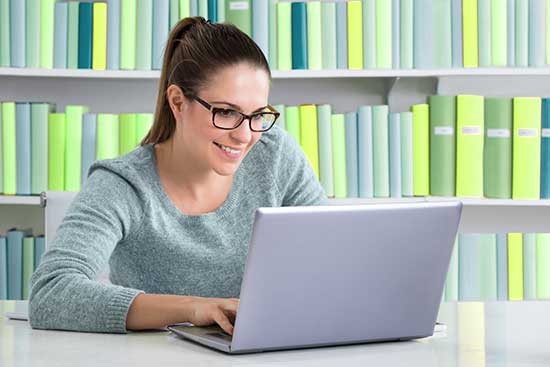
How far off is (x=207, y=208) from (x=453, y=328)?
0.53 meters

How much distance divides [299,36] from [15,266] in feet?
3.39

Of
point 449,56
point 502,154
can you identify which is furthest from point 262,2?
point 502,154

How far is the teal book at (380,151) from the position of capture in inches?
104

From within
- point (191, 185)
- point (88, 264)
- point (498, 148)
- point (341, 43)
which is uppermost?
point (341, 43)

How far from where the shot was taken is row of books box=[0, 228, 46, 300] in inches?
105

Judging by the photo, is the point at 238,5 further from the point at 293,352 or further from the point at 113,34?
the point at 293,352

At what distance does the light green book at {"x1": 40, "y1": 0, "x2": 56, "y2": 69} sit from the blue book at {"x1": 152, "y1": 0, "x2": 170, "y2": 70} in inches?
11.3

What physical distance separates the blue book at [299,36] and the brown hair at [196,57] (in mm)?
925

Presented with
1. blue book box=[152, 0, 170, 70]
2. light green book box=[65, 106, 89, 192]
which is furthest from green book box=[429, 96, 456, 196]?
light green book box=[65, 106, 89, 192]

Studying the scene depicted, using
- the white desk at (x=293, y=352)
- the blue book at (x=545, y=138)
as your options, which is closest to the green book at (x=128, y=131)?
the blue book at (x=545, y=138)

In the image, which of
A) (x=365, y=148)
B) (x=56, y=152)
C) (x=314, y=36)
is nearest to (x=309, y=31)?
(x=314, y=36)

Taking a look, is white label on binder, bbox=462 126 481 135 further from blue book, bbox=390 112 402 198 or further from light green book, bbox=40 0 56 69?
light green book, bbox=40 0 56 69

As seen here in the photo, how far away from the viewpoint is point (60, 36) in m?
2.63

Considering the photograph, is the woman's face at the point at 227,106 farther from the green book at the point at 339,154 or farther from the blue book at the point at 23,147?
the blue book at the point at 23,147
